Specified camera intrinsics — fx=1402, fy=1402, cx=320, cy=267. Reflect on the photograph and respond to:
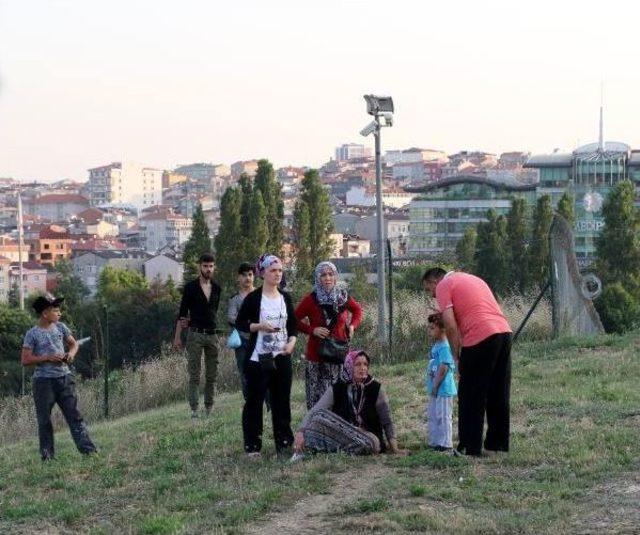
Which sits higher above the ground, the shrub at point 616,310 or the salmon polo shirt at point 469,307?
the salmon polo shirt at point 469,307

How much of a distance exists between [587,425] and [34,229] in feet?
600

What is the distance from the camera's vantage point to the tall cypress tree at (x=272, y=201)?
206 feet

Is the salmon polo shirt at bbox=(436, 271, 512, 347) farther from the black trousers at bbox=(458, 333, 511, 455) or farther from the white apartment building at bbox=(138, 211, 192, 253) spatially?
the white apartment building at bbox=(138, 211, 192, 253)

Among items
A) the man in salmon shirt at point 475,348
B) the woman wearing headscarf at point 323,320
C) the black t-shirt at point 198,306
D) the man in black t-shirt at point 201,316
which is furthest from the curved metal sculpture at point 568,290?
the man in salmon shirt at point 475,348

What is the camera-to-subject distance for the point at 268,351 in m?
9.88

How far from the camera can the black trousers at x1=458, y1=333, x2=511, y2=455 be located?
934 centimetres

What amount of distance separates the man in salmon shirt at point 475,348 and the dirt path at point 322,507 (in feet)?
2.25

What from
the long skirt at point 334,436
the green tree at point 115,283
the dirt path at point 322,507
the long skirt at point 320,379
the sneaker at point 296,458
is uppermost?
the long skirt at point 320,379

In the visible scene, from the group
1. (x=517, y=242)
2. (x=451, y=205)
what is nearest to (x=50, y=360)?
(x=517, y=242)

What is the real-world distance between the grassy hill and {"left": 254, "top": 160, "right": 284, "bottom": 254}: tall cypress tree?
5055cm

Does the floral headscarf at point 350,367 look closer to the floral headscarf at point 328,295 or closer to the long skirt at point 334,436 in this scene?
the long skirt at point 334,436

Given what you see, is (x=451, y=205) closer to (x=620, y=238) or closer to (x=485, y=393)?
(x=620, y=238)

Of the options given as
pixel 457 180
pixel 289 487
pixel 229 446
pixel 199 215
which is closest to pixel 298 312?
pixel 229 446

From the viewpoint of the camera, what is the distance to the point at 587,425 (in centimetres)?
1038
